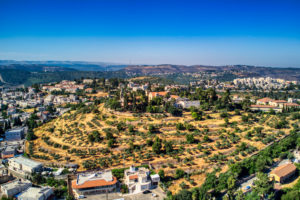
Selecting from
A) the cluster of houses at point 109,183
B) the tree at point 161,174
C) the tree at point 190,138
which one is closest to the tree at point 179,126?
the tree at point 190,138

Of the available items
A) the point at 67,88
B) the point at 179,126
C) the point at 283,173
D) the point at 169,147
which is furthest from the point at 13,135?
the point at 283,173

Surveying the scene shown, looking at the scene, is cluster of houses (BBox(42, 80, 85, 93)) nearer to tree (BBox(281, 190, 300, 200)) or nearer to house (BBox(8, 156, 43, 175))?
house (BBox(8, 156, 43, 175))

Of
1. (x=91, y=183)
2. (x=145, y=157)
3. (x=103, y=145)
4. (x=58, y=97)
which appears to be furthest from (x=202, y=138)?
(x=58, y=97)

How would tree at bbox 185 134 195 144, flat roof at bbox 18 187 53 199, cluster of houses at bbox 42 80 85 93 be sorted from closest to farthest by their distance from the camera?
flat roof at bbox 18 187 53 199 → tree at bbox 185 134 195 144 → cluster of houses at bbox 42 80 85 93

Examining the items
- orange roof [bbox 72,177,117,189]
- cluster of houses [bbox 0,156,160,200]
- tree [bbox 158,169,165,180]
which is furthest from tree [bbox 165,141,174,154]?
orange roof [bbox 72,177,117,189]

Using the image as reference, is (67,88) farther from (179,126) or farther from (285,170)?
(285,170)

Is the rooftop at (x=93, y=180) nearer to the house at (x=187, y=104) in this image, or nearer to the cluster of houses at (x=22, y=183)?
the cluster of houses at (x=22, y=183)

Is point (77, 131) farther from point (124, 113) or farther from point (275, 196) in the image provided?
point (275, 196)

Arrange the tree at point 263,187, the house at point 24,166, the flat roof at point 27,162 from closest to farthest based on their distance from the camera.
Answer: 1. the tree at point 263,187
2. the house at point 24,166
3. the flat roof at point 27,162
